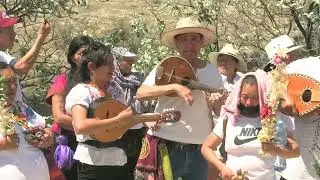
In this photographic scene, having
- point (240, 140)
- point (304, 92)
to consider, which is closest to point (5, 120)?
point (240, 140)

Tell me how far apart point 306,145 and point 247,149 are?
1.83 feet

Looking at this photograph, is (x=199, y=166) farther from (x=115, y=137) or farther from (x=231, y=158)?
(x=115, y=137)

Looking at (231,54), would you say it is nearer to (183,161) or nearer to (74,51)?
(183,161)

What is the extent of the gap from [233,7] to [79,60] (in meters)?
5.74

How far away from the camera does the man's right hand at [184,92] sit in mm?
4707

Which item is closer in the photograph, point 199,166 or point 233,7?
point 199,166

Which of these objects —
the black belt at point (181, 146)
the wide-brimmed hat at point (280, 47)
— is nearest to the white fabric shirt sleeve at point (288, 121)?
the black belt at point (181, 146)

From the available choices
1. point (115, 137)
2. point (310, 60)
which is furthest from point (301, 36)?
point (115, 137)

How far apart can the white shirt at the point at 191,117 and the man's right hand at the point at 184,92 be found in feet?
0.88

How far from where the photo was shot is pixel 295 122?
4770 millimetres

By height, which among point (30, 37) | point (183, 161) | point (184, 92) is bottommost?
point (183, 161)

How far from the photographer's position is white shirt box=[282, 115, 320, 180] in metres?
4.73

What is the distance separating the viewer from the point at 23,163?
4336 mm

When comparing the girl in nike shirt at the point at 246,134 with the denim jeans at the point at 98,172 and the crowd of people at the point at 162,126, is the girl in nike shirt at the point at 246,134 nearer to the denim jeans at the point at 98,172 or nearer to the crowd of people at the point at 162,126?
the crowd of people at the point at 162,126
